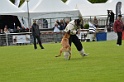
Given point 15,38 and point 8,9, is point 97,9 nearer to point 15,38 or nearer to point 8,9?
point 8,9

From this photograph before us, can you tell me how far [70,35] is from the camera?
2033cm

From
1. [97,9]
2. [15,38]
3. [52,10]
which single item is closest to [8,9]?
[52,10]

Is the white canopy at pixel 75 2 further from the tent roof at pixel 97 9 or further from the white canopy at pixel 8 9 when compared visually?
the white canopy at pixel 8 9

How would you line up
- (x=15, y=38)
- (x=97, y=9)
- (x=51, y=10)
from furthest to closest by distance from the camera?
1. (x=97, y=9)
2. (x=51, y=10)
3. (x=15, y=38)

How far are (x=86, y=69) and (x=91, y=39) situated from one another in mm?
24495

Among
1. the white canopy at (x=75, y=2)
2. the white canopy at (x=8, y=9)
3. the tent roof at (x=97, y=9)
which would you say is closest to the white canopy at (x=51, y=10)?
the white canopy at (x=8, y=9)

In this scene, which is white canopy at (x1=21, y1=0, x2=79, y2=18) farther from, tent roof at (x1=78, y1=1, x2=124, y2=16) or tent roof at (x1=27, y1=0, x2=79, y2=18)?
tent roof at (x1=78, y1=1, x2=124, y2=16)

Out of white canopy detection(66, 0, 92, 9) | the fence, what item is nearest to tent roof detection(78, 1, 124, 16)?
white canopy detection(66, 0, 92, 9)

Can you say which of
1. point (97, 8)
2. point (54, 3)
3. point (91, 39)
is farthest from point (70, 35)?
point (97, 8)

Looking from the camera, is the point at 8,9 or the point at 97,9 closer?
the point at 8,9

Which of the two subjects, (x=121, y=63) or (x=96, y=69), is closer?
(x=96, y=69)

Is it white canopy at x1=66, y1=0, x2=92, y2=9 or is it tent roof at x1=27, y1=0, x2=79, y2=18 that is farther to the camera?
white canopy at x1=66, y1=0, x2=92, y2=9

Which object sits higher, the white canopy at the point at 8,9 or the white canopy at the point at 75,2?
the white canopy at the point at 75,2

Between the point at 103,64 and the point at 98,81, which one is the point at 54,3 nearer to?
the point at 103,64
